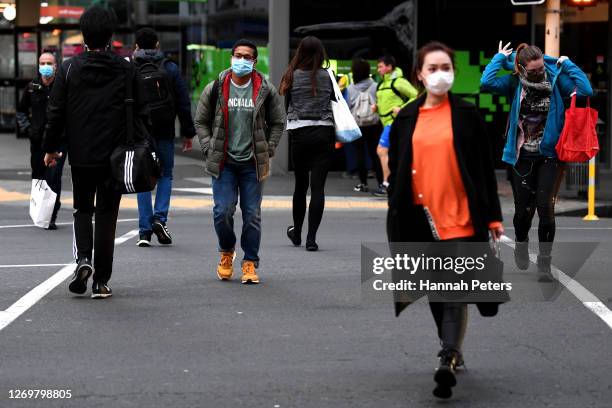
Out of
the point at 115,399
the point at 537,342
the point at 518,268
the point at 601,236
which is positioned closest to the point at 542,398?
the point at 537,342

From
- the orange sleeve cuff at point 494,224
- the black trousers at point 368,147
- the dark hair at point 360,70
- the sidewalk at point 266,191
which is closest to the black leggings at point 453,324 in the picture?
the orange sleeve cuff at point 494,224

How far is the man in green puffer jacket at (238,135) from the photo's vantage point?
963 cm

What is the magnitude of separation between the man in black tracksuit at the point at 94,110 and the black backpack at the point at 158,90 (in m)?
2.74

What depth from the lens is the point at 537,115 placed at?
32.5 feet

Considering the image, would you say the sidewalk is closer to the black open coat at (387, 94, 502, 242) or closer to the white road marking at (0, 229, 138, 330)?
the white road marking at (0, 229, 138, 330)

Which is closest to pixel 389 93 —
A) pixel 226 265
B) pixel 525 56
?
pixel 525 56

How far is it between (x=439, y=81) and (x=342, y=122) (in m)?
5.23

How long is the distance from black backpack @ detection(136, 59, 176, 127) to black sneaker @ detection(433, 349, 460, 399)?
5.90 metres

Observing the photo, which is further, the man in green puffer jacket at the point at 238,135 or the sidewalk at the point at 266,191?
the sidewalk at the point at 266,191

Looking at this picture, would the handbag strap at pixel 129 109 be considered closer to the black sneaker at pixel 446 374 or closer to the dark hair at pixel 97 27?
the dark hair at pixel 97 27

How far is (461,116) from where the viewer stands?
6.43 m

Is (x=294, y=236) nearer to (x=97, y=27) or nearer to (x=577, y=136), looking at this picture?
(x=577, y=136)

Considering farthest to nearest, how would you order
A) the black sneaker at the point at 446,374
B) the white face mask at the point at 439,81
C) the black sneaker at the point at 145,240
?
the black sneaker at the point at 145,240 → the white face mask at the point at 439,81 → the black sneaker at the point at 446,374

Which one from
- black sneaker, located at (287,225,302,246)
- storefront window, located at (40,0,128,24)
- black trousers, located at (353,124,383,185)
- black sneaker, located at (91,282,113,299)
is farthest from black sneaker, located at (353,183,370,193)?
storefront window, located at (40,0,128,24)
